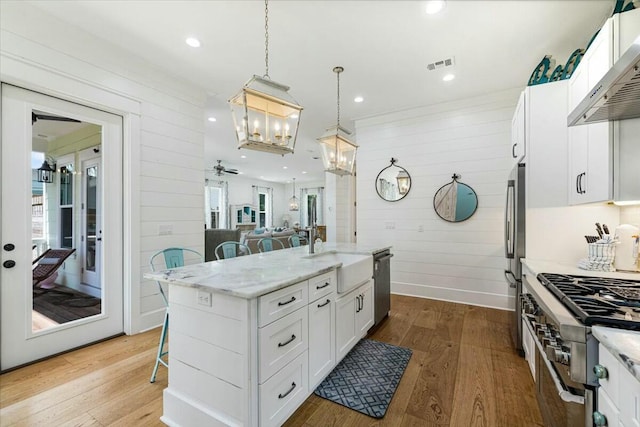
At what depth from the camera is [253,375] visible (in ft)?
4.73

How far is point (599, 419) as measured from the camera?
95 centimetres

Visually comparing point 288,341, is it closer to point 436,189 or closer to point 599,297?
point 599,297

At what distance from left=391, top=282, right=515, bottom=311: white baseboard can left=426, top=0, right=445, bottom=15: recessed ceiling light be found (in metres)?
3.61

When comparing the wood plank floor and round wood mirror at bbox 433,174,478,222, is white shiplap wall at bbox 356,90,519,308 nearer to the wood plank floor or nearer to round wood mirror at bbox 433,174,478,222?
round wood mirror at bbox 433,174,478,222

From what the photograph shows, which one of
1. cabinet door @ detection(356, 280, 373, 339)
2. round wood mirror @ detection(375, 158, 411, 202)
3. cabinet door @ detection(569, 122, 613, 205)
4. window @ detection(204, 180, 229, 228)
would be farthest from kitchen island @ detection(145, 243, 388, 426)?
window @ detection(204, 180, 229, 228)

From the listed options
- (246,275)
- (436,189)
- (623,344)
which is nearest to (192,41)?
(246,275)

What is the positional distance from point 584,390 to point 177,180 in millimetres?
3889

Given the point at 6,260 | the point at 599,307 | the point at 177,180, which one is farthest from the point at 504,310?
the point at 6,260

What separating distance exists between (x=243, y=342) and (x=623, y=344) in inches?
60.0

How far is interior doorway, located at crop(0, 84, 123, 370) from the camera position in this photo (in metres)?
2.30

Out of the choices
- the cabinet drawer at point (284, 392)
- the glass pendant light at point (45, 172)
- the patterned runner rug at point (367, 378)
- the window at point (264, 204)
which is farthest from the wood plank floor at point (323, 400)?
the window at point (264, 204)

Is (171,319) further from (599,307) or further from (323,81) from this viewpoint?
(323,81)

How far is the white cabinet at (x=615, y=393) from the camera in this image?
30.7 inches

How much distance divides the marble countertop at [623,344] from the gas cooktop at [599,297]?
47 mm
